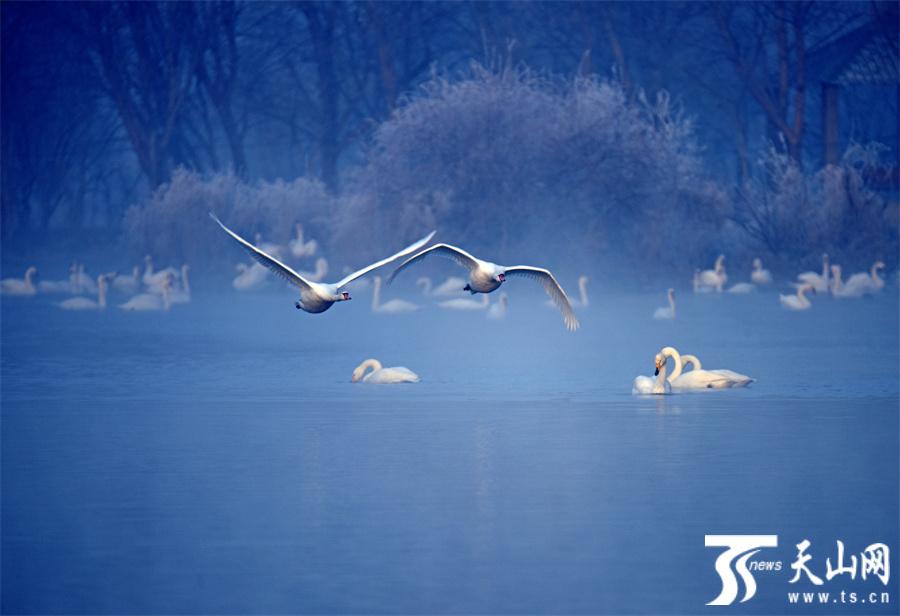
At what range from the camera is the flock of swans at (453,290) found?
14172 mm

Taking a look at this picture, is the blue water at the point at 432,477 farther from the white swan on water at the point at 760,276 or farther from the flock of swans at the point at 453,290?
the white swan on water at the point at 760,276

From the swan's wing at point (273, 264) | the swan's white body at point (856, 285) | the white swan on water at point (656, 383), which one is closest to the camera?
the swan's wing at point (273, 264)

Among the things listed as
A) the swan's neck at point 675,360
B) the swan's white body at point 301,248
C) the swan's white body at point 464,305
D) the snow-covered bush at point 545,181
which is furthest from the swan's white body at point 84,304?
the swan's neck at point 675,360

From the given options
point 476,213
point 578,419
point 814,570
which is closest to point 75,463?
point 578,419

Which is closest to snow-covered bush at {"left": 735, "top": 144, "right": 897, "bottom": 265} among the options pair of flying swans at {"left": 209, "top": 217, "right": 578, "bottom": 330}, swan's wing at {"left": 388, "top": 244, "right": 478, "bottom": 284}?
pair of flying swans at {"left": 209, "top": 217, "right": 578, "bottom": 330}

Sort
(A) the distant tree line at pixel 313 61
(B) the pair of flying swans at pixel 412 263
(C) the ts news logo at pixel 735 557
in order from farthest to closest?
(A) the distant tree line at pixel 313 61
(B) the pair of flying swans at pixel 412 263
(C) the ts news logo at pixel 735 557

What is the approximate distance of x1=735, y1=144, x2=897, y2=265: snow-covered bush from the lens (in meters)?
30.7

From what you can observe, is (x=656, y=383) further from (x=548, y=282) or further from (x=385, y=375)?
(x=385, y=375)

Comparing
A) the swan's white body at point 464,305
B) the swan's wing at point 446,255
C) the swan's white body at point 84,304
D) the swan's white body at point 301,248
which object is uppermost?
the swan's white body at point 301,248

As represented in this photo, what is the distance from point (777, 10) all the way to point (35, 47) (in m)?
21.3

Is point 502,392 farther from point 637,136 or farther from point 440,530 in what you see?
point 637,136

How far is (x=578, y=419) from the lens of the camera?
1359cm

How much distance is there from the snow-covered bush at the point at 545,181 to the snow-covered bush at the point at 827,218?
1100 millimetres

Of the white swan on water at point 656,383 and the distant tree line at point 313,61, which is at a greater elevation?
the distant tree line at point 313,61
